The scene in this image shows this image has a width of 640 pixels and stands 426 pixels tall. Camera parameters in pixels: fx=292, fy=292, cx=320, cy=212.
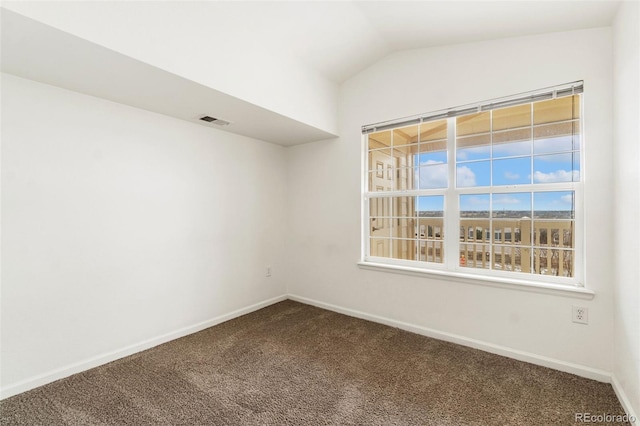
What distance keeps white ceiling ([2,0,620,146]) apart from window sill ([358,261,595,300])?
5.67 feet

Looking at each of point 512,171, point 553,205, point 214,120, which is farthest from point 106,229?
point 553,205

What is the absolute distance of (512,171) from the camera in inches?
95.9

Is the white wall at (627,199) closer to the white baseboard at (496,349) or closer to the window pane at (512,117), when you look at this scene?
the white baseboard at (496,349)

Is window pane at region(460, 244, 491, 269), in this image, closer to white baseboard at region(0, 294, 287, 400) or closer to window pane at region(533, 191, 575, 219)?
window pane at region(533, 191, 575, 219)

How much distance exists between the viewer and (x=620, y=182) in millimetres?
1838

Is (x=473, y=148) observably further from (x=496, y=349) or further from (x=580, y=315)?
(x=496, y=349)

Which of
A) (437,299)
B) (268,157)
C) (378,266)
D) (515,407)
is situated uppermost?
(268,157)

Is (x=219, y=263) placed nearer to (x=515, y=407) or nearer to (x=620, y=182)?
(x=515, y=407)

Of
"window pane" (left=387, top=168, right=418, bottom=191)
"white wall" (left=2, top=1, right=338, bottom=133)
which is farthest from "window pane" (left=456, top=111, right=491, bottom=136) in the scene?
"white wall" (left=2, top=1, right=338, bottom=133)

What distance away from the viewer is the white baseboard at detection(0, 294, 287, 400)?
1911 millimetres

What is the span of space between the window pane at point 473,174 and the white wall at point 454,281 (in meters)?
0.55

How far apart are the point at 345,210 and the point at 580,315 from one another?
216 cm

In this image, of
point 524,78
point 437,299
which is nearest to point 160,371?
point 437,299

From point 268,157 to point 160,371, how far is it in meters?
2.47
